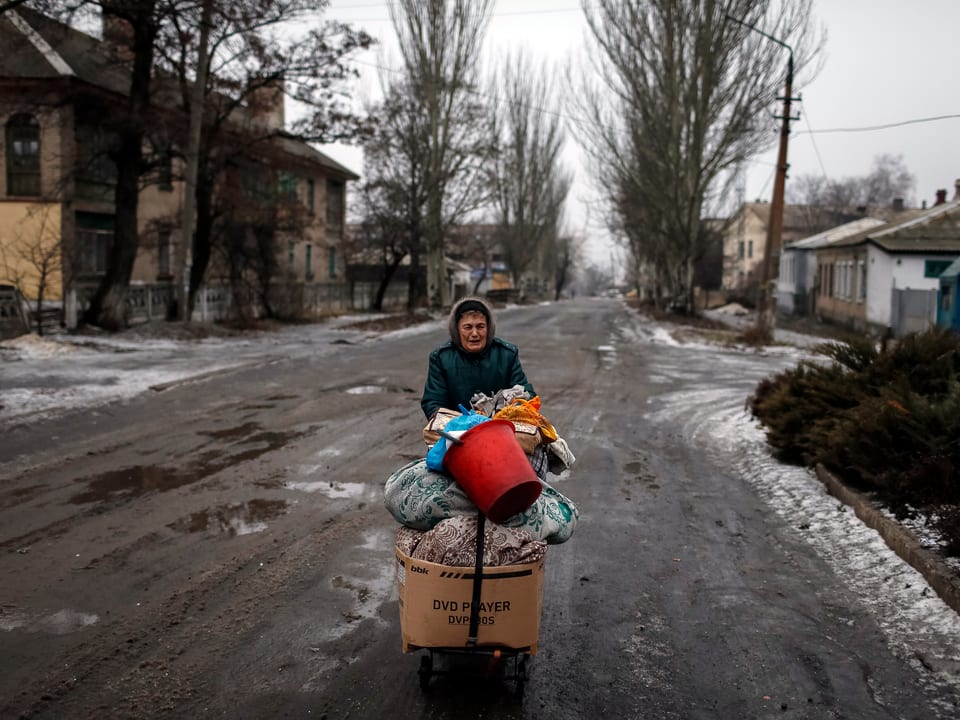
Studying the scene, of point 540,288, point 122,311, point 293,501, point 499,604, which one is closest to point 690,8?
point 122,311

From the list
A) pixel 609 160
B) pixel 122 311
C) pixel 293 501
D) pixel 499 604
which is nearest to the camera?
pixel 499 604

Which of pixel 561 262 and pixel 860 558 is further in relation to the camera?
pixel 561 262

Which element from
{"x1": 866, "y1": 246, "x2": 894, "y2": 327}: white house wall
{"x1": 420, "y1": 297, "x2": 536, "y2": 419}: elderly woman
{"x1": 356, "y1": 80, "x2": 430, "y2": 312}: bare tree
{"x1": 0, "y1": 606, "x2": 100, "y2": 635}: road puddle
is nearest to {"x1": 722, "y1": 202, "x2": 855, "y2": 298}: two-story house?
{"x1": 866, "y1": 246, "x2": 894, "y2": 327}: white house wall

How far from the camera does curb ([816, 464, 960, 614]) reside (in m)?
5.16

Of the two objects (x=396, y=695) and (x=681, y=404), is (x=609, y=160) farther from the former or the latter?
(x=396, y=695)

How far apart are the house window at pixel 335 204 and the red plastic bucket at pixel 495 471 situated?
48212mm

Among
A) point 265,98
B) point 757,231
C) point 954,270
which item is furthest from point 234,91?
point 757,231

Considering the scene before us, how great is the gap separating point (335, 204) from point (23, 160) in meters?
24.8

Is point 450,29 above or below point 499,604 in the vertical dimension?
above

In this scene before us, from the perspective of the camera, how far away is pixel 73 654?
4.29 metres

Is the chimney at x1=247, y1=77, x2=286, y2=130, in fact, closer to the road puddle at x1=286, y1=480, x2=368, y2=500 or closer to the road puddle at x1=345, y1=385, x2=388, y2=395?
the road puddle at x1=345, y1=385, x2=388, y2=395

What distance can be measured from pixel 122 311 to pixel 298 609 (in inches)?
782

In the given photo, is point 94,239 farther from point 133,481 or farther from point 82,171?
point 133,481

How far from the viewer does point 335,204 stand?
172 feet
